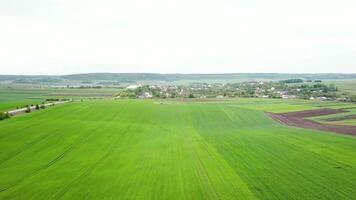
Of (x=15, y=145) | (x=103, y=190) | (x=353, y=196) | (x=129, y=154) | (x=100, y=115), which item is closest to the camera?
(x=353, y=196)

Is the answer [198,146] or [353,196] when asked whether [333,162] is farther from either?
[198,146]

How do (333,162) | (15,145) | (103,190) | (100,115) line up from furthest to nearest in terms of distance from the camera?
(100,115) < (15,145) < (333,162) < (103,190)

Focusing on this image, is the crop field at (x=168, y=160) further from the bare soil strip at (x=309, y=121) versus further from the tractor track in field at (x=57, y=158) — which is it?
the bare soil strip at (x=309, y=121)

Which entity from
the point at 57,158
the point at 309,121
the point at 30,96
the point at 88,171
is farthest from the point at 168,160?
the point at 30,96

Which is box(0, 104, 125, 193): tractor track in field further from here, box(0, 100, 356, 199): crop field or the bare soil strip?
the bare soil strip

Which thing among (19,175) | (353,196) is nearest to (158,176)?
(19,175)

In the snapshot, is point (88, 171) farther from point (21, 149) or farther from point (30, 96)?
point (30, 96)

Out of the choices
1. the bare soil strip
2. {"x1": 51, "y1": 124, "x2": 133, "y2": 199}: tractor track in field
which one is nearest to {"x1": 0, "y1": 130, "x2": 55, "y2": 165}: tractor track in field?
{"x1": 51, "y1": 124, "x2": 133, "y2": 199}: tractor track in field

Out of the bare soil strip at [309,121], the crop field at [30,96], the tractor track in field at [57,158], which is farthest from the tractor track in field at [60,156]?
the crop field at [30,96]
